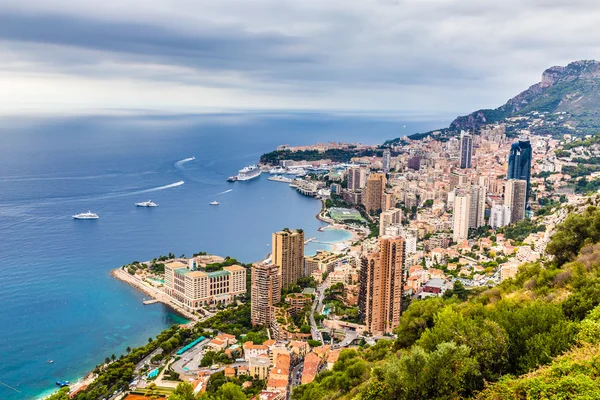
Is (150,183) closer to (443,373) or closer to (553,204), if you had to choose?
(553,204)

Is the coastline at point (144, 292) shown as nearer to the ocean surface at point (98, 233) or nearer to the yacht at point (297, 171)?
the ocean surface at point (98, 233)

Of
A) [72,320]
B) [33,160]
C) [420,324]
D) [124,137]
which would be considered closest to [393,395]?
[420,324]

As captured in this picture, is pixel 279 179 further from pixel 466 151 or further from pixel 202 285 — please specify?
pixel 202 285

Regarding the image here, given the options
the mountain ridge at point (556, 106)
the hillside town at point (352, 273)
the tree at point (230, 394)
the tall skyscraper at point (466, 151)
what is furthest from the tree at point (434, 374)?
the mountain ridge at point (556, 106)

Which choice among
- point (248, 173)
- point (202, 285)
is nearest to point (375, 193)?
point (248, 173)

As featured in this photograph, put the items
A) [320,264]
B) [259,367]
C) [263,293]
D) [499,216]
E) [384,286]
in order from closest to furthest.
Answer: [259,367] < [384,286] < [263,293] < [320,264] < [499,216]

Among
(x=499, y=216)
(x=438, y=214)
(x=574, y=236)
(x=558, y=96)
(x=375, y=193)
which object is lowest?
(x=438, y=214)
